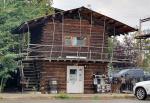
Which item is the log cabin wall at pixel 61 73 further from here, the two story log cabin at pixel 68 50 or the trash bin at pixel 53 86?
the trash bin at pixel 53 86

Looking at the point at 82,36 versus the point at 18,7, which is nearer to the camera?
the point at 82,36

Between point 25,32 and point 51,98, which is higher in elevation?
A: point 25,32

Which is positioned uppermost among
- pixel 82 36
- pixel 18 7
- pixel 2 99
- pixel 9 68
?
pixel 18 7

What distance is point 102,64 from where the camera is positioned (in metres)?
37.7

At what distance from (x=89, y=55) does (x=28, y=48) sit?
193 inches

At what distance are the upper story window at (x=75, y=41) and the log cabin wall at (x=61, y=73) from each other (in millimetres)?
1643

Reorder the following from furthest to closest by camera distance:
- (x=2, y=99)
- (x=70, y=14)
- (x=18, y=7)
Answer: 1. (x=18, y=7)
2. (x=70, y=14)
3. (x=2, y=99)

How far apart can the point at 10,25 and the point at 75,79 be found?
652 centimetres

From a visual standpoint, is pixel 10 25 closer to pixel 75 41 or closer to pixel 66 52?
pixel 66 52

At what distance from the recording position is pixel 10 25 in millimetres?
36594

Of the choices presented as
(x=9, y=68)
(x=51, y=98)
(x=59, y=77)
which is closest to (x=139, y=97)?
(x=51, y=98)

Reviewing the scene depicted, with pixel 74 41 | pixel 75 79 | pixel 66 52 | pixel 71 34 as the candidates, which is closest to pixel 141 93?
pixel 75 79

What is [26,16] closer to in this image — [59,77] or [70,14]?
[70,14]

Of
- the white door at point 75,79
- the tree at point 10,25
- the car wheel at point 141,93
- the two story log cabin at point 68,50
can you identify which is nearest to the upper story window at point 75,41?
the two story log cabin at point 68,50
